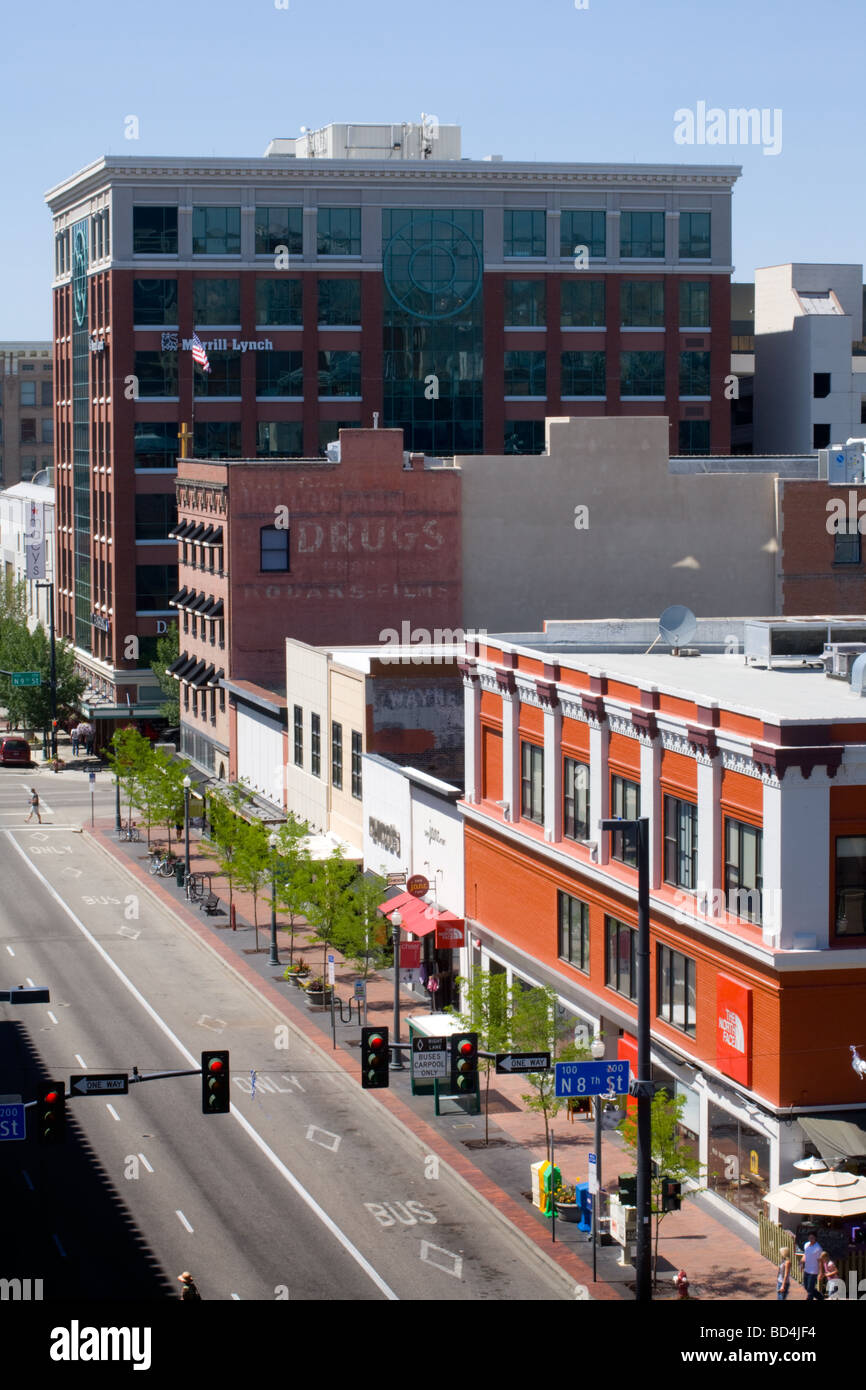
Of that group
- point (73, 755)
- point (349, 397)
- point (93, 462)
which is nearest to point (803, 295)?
point (349, 397)

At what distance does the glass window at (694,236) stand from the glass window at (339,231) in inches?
814

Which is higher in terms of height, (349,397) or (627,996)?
(349,397)

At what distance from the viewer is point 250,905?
237 feet

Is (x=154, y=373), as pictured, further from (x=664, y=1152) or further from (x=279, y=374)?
(x=664, y=1152)

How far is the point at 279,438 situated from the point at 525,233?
1985 cm

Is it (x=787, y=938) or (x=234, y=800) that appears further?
(x=234, y=800)

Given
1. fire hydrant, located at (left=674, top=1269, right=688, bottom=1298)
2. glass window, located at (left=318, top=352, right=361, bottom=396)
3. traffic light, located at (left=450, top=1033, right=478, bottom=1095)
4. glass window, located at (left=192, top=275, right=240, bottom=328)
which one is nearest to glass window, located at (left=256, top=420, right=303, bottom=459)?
glass window, located at (left=318, top=352, right=361, bottom=396)

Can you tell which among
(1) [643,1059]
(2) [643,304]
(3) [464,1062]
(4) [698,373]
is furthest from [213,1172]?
(4) [698,373]

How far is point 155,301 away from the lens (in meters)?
116

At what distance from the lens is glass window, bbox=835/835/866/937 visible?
35.7 meters
